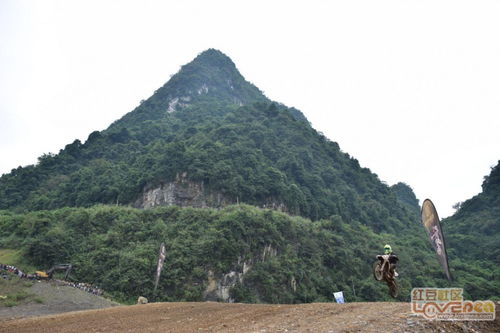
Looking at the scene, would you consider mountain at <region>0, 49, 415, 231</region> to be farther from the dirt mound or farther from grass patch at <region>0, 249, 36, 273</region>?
the dirt mound

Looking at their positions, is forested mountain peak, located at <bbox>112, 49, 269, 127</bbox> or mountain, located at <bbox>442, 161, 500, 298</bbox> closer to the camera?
mountain, located at <bbox>442, 161, 500, 298</bbox>

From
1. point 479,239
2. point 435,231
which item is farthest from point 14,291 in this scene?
point 479,239

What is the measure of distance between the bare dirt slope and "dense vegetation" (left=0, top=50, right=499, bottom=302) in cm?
1975

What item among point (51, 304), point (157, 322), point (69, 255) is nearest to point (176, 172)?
point (69, 255)

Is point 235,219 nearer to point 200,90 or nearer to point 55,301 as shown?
A: point 55,301

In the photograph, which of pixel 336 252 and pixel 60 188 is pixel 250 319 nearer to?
pixel 336 252

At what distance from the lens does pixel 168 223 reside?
40469mm

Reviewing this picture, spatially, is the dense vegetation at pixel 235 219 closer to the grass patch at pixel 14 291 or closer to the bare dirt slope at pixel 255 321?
the grass patch at pixel 14 291

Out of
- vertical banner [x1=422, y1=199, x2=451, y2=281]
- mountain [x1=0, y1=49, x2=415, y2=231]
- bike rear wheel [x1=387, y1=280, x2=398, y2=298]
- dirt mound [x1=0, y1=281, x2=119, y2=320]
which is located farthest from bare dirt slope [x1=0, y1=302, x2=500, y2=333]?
mountain [x1=0, y1=49, x2=415, y2=231]

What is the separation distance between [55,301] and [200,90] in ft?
354

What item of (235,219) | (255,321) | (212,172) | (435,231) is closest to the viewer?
(255,321)

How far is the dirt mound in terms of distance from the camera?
1922 centimetres

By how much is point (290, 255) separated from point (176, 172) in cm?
2342

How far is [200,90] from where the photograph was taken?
12331cm
